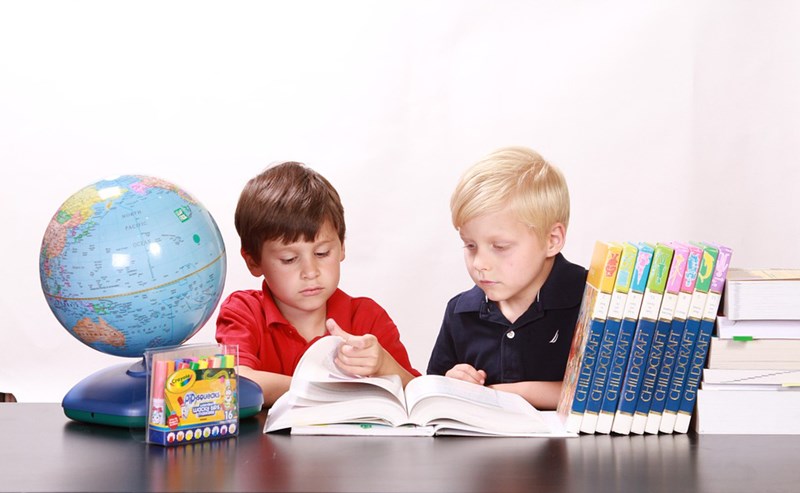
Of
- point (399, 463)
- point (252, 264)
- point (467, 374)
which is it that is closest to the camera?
point (399, 463)

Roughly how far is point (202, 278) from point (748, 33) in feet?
8.48

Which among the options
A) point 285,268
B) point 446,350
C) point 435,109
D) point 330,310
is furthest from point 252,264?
point 435,109

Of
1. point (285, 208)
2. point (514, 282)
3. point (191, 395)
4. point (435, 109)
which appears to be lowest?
point (191, 395)

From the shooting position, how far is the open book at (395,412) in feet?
5.24

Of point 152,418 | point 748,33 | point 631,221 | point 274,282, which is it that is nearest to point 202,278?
point 152,418

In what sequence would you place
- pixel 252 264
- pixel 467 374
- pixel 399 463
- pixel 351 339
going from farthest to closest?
pixel 252 264
pixel 467 374
pixel 351 339
pixel 399 463

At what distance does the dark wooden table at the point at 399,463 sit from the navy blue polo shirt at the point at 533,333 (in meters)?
0.51

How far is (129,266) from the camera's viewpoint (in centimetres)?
164

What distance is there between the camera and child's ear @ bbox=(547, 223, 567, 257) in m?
2.08

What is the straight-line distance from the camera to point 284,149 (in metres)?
3.67

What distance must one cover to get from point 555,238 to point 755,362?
1.96 feet

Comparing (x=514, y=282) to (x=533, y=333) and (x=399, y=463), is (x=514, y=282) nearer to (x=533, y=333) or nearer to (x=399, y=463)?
(x=533, y=333)

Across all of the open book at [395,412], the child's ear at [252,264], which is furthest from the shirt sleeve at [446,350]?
the open book at [395,412]

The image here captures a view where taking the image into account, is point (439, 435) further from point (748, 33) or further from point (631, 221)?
point (748, 33)
